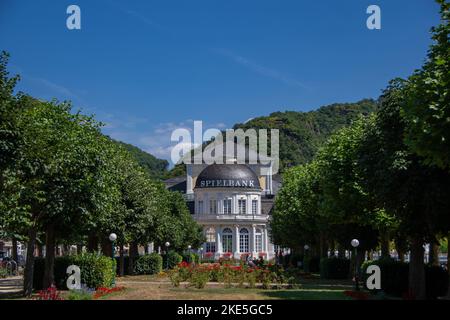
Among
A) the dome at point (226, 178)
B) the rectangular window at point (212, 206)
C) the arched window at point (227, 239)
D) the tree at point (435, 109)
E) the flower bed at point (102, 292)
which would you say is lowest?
the flower bed at point (102, 292)

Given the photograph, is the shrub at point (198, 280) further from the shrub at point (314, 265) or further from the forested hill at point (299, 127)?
the forested hill at point (299, 127)

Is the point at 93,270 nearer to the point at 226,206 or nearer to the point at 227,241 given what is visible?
the point at 227,241

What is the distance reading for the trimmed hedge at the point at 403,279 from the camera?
2686 cm

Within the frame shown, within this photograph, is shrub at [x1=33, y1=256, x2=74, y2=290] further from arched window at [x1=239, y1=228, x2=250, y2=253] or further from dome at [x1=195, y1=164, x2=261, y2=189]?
arched window at [x1=239, y1=228, x2=250, y2=253]

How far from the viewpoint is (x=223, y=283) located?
1316 inches

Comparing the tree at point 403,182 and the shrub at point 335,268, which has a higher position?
the tree at point 403,182

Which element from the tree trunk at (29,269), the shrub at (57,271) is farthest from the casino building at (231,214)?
the tree trunk at (29,269)

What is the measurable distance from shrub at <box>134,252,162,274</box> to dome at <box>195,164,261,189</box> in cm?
6301

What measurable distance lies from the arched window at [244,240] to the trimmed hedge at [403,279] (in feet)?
271

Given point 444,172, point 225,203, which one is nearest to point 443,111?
point 444,172

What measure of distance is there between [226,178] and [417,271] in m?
87.5
